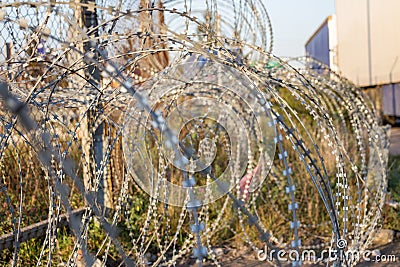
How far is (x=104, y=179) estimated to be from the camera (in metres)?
5.75

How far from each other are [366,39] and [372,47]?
0.47m

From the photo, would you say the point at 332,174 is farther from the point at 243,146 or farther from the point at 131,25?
the point at 131,25

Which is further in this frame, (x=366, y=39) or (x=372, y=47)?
(x=366, y=39)

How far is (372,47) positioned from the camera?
16.2 meters

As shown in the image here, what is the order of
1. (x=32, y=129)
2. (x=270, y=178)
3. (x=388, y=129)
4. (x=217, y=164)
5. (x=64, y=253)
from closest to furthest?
(x=32, y=129), (x=64, y=253), (x=270, y=178), (x=217, y=164), (x=388, y=129)

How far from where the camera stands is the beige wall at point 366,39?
586 inches

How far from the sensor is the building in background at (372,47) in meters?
15.0

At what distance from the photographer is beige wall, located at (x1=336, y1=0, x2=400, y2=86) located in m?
14.9

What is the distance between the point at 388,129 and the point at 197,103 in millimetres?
2938

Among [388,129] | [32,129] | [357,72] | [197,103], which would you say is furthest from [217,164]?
[357,72]

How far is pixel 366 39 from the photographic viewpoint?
54.3 feet

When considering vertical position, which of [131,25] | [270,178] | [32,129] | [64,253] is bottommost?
[64,253]

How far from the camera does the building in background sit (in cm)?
1495

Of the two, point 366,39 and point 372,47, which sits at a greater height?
point 366,39
